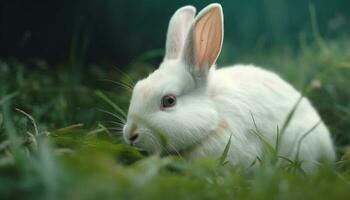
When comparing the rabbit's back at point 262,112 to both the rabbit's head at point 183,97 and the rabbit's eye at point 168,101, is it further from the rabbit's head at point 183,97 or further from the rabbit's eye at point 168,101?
the rabbit's eye at point 168,101

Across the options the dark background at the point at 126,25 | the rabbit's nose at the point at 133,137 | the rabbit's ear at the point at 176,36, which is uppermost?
the rabbit's ear at the point at 176,36

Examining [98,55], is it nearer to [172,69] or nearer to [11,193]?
[172,69]

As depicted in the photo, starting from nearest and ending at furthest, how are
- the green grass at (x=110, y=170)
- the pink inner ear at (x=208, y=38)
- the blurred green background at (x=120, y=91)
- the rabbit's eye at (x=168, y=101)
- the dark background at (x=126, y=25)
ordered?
the green grass at (x=110, y=170) → the blurred green background at (x=120, y=91) → the rabbit's eye at (x=168, y=101) → the pink inner ear at (x=208, y=38) → the dark background at (x=126, y=25)

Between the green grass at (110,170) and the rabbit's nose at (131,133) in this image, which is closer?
the green grass at (110,170)

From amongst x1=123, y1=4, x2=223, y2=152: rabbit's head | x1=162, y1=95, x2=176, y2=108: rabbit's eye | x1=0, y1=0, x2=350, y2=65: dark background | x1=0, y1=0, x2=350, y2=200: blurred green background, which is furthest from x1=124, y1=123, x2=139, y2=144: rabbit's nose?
x1=0, y1=0, x2=350, y2=65: dark background

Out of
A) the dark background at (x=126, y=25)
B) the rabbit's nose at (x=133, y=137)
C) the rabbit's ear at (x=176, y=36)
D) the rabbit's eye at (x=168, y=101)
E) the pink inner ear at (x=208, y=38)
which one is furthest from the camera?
the dark background at (x=126, y=25)

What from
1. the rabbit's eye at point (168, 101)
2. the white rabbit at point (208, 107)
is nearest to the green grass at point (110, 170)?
the white rabbit at point (208, 107)

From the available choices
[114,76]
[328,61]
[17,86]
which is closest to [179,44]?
[17,86]

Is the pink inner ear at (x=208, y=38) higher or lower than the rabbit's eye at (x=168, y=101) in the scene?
higher
